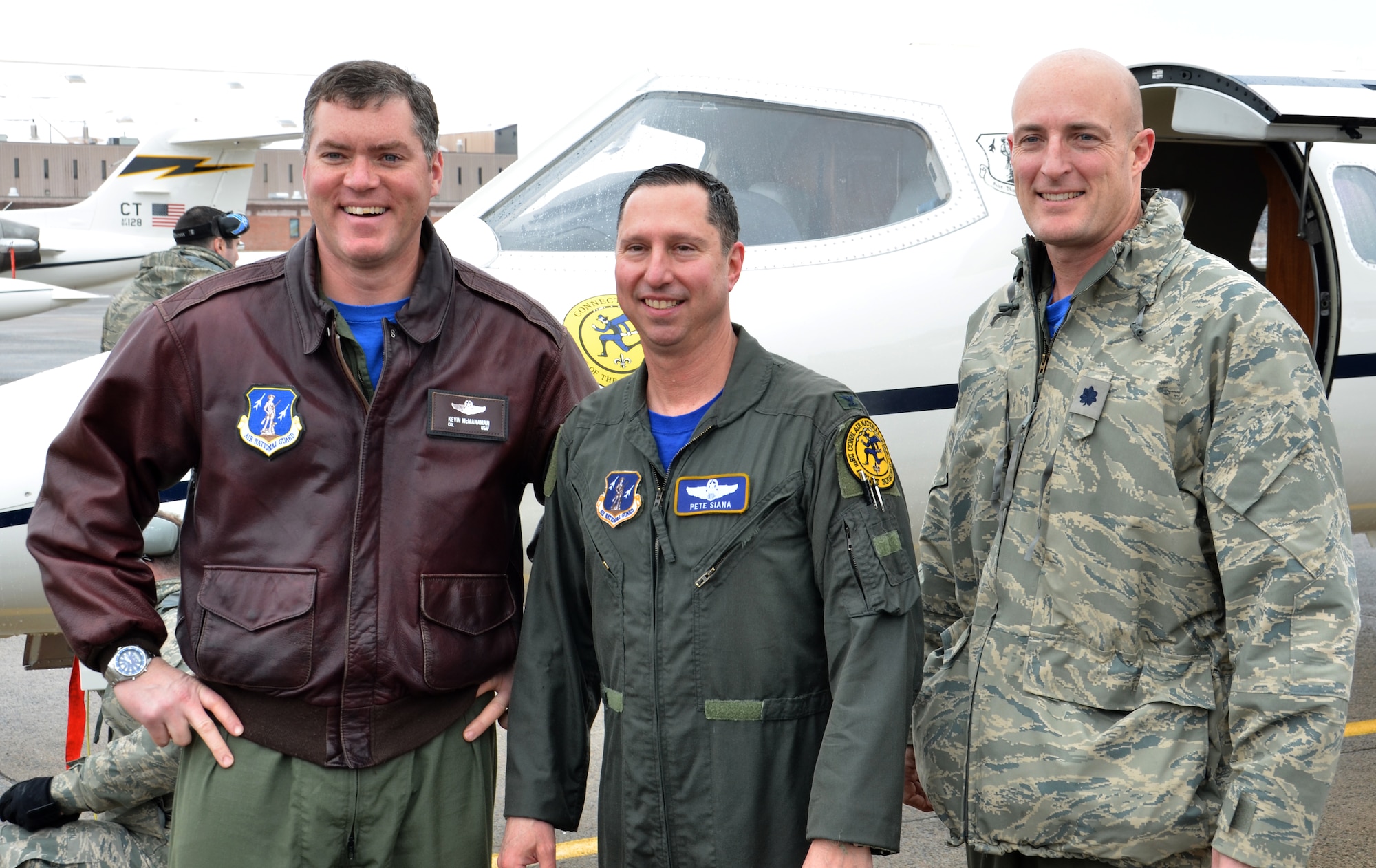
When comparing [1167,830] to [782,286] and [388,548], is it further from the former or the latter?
[782,286]

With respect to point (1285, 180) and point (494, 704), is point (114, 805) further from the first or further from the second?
point (1285, 180)

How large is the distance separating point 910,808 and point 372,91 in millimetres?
3730

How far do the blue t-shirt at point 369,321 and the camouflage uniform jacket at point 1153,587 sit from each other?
4.08ft

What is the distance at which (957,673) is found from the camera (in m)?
2.50

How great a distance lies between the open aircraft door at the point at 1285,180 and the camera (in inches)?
155

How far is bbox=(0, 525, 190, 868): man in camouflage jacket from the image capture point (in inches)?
123

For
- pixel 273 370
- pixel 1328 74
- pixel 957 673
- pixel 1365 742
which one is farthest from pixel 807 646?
pixel 1365 742

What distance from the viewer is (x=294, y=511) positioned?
2.48m

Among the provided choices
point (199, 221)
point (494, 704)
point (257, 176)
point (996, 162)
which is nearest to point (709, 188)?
point (494, 704)

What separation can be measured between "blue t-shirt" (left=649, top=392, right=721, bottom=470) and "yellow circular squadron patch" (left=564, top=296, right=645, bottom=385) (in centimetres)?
147

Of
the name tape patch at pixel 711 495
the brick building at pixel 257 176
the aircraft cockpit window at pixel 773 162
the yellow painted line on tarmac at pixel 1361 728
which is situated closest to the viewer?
the name tape patch at pixel 711 495

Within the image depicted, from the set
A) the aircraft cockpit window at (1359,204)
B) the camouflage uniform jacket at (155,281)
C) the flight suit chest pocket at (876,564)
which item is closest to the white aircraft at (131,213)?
the camouflage uniform jacket at (155,281)

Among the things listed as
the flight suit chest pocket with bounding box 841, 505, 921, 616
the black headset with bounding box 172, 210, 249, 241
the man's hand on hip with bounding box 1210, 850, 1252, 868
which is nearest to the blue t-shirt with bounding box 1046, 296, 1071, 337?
the flight suit chest pocket with bounding box 841, 505, 921, 616

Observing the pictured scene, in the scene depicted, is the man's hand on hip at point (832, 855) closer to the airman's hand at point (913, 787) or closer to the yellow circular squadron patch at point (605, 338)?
the airman's hand at point (913, 787)
